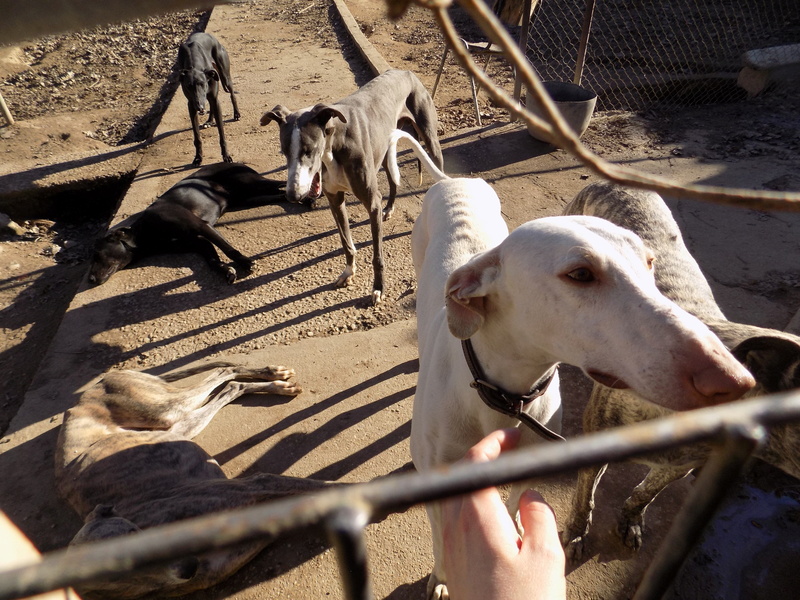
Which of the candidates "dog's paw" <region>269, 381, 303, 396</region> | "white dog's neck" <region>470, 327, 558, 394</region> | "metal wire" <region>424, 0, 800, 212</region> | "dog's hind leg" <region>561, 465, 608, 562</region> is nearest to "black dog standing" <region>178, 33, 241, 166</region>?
"dog's paw" <region>269, 381, 303, 396</region>

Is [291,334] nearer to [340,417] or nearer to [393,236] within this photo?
[340,417]

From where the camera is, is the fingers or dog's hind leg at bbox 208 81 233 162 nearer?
the fingers

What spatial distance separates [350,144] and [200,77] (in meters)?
3.46

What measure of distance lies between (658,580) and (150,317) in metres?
4.47

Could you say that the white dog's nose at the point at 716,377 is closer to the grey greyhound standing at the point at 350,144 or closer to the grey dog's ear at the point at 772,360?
the grey dog's ear at the point at 772,360

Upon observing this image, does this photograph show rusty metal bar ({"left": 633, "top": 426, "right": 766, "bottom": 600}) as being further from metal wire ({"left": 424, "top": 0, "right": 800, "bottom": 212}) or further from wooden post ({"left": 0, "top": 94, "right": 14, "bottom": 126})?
wooden post ({"left": 0, "top": 94, "right": 14, "bottom": 126})

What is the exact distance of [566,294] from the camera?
4.71ft

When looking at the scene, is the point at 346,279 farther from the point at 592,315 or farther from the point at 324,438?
the point at 592,315

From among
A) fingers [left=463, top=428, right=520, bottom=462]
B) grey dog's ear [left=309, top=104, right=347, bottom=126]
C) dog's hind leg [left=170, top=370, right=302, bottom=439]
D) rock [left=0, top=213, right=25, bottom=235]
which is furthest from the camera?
rock [left=0, top=213, right=25, bottom=235]

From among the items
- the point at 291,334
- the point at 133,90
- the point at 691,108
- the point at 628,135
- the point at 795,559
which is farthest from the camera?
the point at 133,90

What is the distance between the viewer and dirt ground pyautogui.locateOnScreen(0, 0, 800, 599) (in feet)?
8.89

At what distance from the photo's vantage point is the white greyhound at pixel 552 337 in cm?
124

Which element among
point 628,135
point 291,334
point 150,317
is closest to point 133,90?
point 150,317

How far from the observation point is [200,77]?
6.08m
